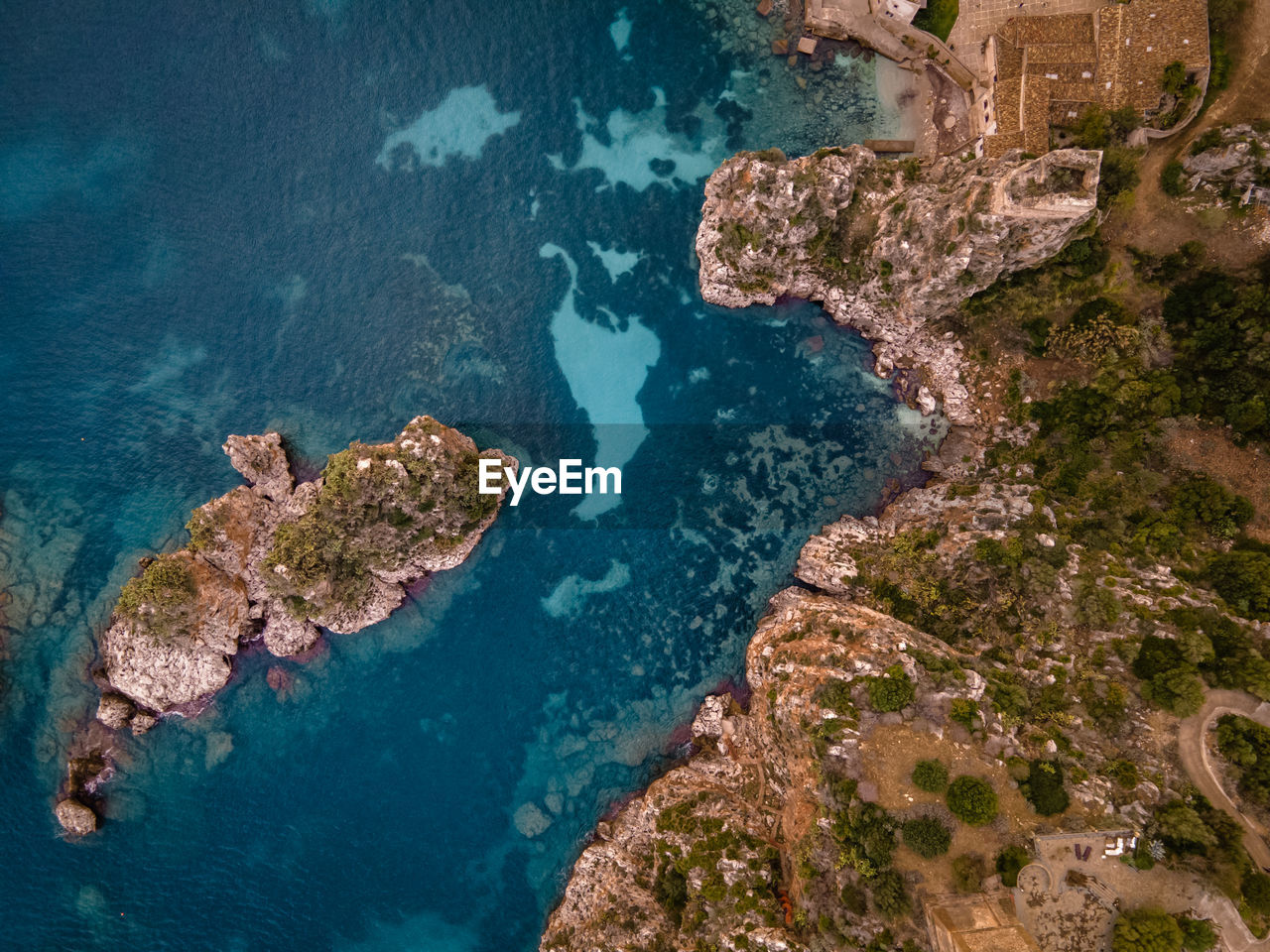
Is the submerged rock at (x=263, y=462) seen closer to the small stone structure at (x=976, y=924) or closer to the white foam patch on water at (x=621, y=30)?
the white foam patch on water at (x=621, y=30)

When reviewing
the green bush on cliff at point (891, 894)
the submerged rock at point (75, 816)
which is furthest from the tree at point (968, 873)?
the submerged rock at point (75, 816)

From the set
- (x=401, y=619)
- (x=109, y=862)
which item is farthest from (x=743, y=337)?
(x=109, y=862)

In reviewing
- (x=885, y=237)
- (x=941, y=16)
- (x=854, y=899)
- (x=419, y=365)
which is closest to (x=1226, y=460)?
(x=885, y=237)

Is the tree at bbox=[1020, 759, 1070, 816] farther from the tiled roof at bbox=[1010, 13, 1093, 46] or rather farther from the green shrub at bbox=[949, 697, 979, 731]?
the tiled roof at bbox=[1010, 13, 1093, 46]

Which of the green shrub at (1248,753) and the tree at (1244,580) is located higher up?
the tree at (1244,580)

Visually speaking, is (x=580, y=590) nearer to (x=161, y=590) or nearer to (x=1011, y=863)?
(x=161, y=590)

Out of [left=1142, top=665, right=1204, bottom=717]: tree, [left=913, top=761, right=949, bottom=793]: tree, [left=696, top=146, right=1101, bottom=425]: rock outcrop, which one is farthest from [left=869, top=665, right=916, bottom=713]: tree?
[left=696, top=146, right=1101, bottom=425]: rock outcrop
